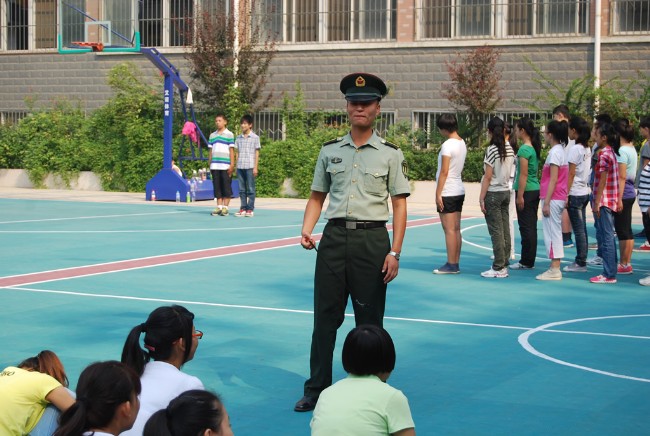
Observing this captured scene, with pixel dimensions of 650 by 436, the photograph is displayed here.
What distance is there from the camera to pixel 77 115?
32.2 meters

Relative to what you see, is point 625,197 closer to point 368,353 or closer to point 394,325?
point 394,325

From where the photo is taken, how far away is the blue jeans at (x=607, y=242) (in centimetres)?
1248

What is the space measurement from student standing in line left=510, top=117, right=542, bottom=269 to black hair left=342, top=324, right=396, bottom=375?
8773 millimetres

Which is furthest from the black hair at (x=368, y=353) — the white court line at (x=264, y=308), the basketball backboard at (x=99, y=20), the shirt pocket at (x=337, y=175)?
the basketball backboard at (x=99, y=20)

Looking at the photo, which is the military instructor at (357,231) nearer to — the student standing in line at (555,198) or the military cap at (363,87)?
the military cap at (363,87)

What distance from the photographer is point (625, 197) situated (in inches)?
522

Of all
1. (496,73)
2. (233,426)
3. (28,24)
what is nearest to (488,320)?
(233,426)

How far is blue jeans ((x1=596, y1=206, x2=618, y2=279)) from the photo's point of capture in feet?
40.9

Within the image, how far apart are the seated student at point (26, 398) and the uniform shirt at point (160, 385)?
13.2 inches

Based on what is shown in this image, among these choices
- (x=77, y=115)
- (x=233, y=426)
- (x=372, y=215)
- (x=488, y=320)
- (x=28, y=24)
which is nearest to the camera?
(x=233, y=426)

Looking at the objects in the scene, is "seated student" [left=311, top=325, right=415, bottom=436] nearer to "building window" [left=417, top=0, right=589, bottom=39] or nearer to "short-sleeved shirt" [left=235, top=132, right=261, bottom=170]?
"short-sleeved shirt" [left=235, top=132, right=261, bottom=170]

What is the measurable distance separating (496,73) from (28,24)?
1689 centimetres

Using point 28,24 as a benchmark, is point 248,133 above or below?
below

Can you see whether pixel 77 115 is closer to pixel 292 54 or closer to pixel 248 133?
pixel 292 54
